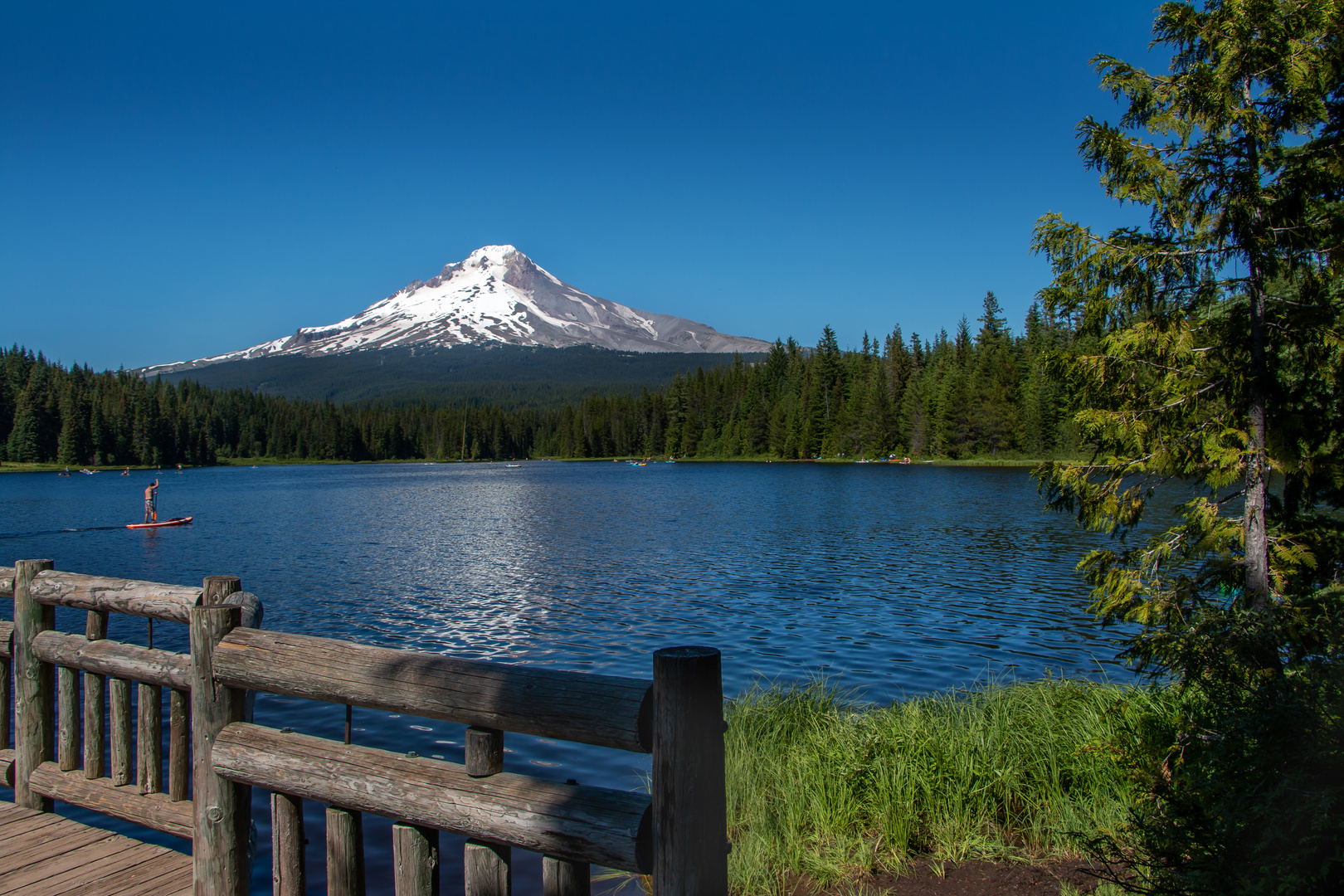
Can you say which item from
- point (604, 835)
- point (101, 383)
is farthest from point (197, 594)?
point (101, 383)

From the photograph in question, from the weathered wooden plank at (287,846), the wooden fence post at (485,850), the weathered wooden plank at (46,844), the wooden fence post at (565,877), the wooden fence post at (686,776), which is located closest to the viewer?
the wooden fence post at (686,776)

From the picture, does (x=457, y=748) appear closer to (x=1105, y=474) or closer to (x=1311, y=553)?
(x=1105, y=474)

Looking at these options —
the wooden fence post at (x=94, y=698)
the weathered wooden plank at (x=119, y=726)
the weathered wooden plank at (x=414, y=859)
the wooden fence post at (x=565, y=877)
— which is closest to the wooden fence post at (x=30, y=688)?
the wooden fence post at (x=94, y=698)

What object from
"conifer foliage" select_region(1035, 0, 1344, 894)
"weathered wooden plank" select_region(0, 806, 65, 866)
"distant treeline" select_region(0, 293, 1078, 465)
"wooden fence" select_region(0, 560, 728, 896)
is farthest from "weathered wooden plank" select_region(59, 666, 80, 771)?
"distant treeline" select_region(0, 293, 1078, 465)

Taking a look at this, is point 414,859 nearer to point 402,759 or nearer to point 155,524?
point 402,759

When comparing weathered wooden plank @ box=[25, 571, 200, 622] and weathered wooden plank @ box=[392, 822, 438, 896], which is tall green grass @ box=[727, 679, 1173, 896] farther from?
weathered wooden plank @ box=[25, 571, 200, 622]

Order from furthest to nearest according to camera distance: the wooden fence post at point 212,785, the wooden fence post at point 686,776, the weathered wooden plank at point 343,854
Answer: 1. the wooden fence post at point 212,785
2. the weathered wooden plank at point 343,854
3. the wooden fence post at point 686,776

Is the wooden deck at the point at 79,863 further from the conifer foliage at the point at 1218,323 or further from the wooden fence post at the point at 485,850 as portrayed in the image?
the conifer foliage at the point at 1218,323

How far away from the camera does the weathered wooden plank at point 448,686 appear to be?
3.06 meters

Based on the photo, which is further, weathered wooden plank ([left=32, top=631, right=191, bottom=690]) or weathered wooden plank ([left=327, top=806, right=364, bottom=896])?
weathered wooden plank ([left=32, top=631, right=191, bottom=690])

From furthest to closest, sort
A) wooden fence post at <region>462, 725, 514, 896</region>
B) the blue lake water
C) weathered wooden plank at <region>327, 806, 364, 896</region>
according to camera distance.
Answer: the blue lake water
weathered wooden plank at <region>327, 806, 364, 896</region>
wooden fence post at <region>462, 725, 514, 896</region>

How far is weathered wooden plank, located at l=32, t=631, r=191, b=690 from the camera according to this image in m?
4.71

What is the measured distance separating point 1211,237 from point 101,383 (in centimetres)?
19116

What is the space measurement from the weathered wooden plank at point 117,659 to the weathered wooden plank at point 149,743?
0.17m
